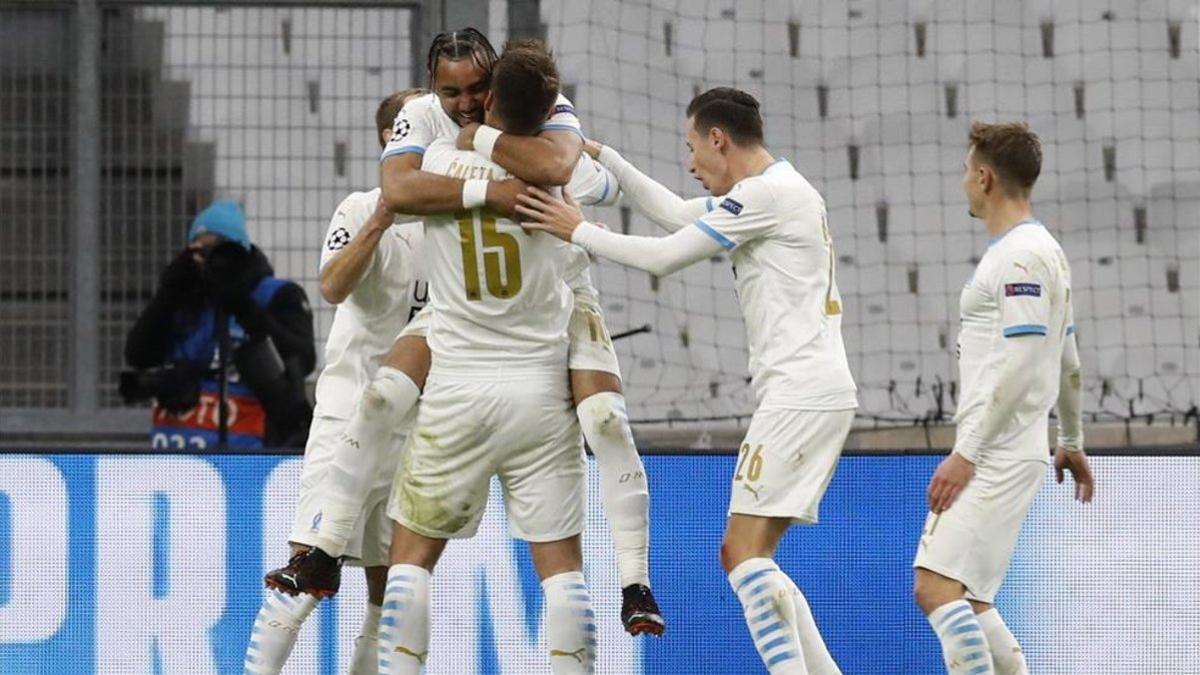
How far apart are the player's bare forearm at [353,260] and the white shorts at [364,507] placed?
463 millimetres

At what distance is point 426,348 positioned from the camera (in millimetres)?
7082

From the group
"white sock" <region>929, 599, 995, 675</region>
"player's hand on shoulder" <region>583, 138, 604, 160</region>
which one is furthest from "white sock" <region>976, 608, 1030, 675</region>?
"player's hand on shoulder" <region>583, 138, 604, 160</region>

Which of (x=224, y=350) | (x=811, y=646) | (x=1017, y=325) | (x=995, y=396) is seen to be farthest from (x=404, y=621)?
(x=224, y=350)

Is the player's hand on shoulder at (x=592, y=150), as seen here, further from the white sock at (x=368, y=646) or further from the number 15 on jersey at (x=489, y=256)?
the white sock at (x=368, y=646)

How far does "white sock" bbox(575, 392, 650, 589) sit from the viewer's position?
6836 millimetres

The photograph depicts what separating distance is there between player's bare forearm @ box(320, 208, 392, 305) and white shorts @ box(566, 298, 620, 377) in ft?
1.96

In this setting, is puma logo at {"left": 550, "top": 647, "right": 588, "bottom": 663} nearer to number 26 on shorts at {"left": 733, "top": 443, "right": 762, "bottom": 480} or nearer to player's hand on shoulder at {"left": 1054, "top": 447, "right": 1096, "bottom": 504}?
number 26 on shorts at {"left": 733, "top": 443, "right": 762, "bottom": 480}

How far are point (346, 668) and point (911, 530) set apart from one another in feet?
6.54

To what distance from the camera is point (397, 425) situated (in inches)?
283

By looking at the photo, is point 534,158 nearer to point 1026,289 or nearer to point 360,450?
point 360,450

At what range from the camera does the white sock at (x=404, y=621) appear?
681cm

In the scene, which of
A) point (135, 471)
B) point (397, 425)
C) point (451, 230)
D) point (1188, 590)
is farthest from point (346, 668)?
point (1188, 590)

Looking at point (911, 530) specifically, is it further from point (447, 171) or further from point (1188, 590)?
point (447, 171)

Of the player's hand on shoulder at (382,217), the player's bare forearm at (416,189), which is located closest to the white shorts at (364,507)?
the player's hand on shoulder at (382,217)
